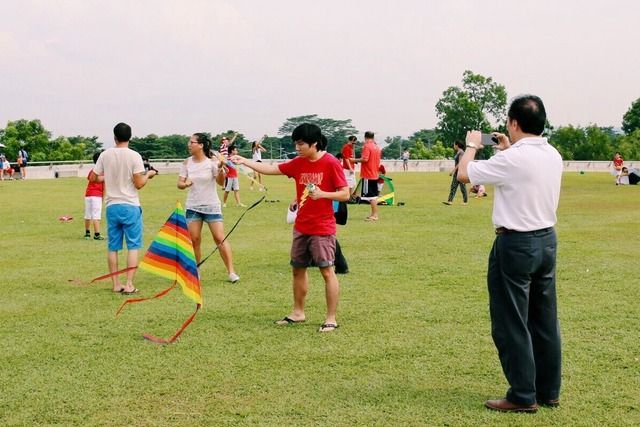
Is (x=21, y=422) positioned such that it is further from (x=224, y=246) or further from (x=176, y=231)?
(x=224, y=246)

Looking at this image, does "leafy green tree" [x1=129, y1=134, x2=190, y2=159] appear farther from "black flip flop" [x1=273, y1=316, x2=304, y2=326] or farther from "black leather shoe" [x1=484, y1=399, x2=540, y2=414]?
"black leather shoe" [x1=484, y1=399, x2=540, y2=414]

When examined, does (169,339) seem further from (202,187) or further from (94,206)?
(94,206)

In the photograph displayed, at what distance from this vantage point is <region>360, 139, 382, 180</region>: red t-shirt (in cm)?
1777

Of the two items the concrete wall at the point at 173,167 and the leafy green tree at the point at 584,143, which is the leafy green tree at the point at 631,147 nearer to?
the leafy green tree at the point at 584,143

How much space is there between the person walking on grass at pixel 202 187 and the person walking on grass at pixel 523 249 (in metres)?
4.89

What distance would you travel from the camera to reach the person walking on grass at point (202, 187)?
9.31 m

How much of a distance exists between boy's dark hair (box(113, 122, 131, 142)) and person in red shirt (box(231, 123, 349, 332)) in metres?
2.23

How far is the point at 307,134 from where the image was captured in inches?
271

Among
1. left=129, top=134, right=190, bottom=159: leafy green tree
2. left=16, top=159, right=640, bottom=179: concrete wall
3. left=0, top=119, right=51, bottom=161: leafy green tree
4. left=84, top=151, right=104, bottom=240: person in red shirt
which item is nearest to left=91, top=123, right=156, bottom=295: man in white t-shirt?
left=84, top=151, right=104, bottom=240: person in red shirt

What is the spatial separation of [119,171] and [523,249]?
5.41 metres

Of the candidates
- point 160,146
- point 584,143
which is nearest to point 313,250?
point 160,146

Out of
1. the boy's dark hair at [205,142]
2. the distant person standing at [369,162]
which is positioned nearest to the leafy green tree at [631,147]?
the distant person standing at [369,162]

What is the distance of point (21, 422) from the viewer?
15.9 feet

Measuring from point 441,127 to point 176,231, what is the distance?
87769mm
